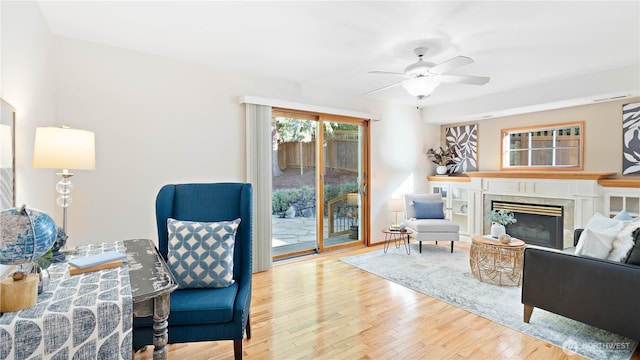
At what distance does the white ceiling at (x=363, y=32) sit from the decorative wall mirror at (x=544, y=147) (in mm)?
1126

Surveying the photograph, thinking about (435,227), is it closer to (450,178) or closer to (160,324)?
(450,178)

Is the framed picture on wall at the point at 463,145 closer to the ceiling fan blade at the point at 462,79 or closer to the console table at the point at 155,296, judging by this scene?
the ceiling fan blade at the point at 462,79

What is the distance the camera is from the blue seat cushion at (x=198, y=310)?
1709mm

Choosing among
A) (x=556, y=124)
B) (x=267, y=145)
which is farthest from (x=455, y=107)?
(x=267, y=145)

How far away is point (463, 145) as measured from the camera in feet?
19.0

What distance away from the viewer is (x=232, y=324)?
1781 mm

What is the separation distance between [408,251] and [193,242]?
333 centimetres

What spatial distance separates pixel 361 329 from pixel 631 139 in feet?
13.5

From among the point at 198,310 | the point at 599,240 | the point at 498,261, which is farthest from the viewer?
the point at 498,261

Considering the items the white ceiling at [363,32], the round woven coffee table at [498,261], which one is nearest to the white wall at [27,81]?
the white ceiling at [363,32]

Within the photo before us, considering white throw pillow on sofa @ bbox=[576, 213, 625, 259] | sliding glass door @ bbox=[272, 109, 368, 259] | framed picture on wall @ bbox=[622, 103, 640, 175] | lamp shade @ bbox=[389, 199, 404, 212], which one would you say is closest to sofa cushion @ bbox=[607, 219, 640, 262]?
white throw pillow on sofa @ bbox=[576, 213, 625, 259]

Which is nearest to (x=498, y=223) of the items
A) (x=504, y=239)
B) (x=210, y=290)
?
(x=504, y=239)

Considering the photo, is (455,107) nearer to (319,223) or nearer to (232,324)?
(319,223)

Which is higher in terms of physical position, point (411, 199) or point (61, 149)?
point (61, 149)
